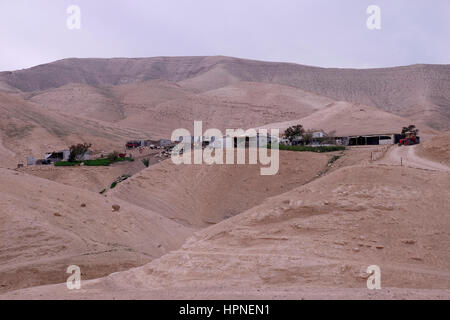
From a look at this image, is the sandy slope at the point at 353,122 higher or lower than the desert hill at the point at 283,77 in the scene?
lower

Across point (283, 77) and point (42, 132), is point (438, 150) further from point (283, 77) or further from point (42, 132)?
point (283, 77)

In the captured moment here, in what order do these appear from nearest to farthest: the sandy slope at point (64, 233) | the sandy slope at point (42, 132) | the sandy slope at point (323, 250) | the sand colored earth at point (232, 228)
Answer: the sandy slope at point (323, 250) → the sand colored earth at point (232, 228) → the sandy slope at point (64, 233) → the sandy slope at point (42, 132)

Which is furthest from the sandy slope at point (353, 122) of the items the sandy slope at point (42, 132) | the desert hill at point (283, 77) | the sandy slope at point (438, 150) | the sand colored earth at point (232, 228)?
the sandy slope at point (438, 150)

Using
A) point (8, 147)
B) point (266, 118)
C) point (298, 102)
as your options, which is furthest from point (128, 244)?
point (298, 102)

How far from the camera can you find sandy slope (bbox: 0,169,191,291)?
1571 cm

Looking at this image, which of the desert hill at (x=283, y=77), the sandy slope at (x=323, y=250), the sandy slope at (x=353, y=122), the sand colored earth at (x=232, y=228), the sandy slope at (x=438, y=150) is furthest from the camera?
the desert hill at (x=283, y=77)

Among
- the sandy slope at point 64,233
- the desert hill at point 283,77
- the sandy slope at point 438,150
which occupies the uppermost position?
the desert hill at point 283,77

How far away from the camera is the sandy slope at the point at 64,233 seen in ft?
51.6

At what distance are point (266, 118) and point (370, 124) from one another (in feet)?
83.5

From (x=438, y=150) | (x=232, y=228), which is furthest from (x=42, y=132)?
(x=232, y=228)

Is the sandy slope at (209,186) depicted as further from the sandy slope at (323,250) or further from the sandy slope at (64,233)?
the sandy slope at (323,250)

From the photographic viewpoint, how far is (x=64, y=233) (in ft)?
58.9

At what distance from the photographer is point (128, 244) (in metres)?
20.0

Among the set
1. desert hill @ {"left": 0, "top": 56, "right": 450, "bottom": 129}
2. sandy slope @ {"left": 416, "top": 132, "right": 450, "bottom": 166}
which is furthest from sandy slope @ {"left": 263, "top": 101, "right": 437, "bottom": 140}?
sandy slope @ {"left": 416, "top": 132, "right": 450, "bottom": 166}
